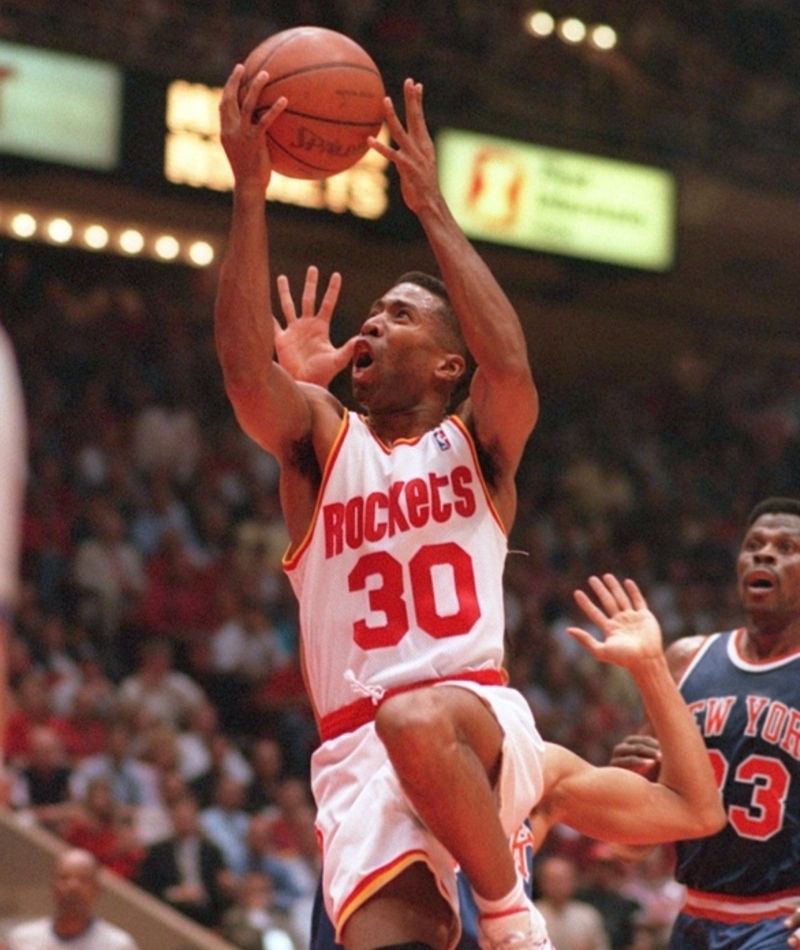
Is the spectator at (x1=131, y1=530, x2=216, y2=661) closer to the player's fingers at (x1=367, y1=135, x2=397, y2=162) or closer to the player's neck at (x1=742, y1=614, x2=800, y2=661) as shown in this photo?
the player's neck at (x1=742, y1=614, x2=800, y2=661)

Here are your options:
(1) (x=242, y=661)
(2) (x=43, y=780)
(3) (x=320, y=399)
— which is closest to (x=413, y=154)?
(3) (x=320, y=399)

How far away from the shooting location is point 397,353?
16.0 feet

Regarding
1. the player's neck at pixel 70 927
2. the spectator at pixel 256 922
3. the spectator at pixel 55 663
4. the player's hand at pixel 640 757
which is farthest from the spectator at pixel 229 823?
the player's hand at pixel 640 757

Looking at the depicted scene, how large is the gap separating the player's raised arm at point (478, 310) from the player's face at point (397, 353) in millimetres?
224

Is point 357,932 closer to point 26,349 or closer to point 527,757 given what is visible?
point 527,757

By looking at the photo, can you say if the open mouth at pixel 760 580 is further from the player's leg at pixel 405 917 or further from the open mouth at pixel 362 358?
the player's leg at pixel 405 917

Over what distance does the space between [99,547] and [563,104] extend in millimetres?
6348

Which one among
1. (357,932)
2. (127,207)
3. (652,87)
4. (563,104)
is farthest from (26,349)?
(357,932)

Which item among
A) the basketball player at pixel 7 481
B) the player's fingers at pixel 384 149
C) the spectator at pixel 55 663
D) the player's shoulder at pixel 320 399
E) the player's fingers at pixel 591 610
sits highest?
the player's fingers at pixel 384 149

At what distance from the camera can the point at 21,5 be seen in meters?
14.0

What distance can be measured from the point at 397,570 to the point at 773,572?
6.69 ft

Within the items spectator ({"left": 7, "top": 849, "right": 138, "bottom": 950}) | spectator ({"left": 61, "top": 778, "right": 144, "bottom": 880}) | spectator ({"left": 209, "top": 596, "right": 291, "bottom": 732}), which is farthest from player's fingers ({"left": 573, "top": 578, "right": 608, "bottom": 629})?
spectator ({"left": 209, "top": 596, "right": 291, "bottom": 732})

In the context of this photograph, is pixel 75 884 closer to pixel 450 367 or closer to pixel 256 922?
pixel 256 922

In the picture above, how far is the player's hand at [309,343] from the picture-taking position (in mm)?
5219
